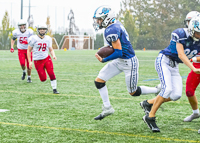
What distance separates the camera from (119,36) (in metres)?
4.50

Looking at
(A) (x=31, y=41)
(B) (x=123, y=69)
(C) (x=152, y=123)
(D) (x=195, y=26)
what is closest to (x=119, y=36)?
(B) (x=123, y=69)

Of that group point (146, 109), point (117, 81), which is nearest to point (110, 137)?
point (146, 109)

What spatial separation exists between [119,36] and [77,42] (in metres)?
46.4

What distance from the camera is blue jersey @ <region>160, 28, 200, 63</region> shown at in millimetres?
4168

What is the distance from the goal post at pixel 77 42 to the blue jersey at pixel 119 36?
4422 cm

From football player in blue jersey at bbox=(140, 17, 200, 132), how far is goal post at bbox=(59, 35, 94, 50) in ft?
146

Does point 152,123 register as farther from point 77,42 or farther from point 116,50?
point 77,42

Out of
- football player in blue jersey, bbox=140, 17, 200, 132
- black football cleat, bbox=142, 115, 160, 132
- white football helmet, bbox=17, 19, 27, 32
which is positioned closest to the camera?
football player in blue jersey, bbox=140, 17, 200, 132

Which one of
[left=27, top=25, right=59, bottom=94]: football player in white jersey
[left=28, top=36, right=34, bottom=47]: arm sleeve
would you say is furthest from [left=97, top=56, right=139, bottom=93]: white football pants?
[left=28, top=36, right=34, bottom=47]: arm sleeve

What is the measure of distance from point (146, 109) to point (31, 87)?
4361 mm

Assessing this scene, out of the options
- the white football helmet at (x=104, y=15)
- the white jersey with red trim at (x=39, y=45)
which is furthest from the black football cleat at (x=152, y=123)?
the white jersey with red trim at (x=39, y=45)

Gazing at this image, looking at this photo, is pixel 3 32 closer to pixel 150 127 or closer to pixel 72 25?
pixel 72 25

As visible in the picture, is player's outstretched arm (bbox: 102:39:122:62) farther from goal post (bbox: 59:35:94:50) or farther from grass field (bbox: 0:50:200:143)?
goal post (bbox: 59:35:94:50)

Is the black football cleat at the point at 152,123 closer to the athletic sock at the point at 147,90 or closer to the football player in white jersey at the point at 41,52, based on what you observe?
the athletic sock at the point at 147,90
